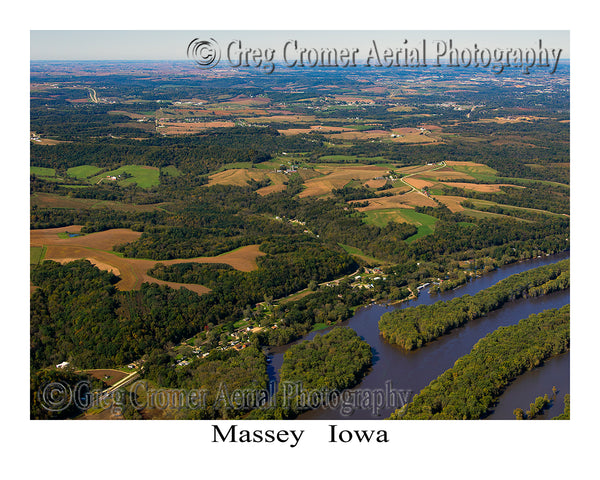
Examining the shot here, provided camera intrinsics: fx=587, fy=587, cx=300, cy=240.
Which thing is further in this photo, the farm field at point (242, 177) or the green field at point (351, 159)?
the green field at point (351, 159)

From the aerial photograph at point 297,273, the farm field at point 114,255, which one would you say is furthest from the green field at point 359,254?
the farm field at point 114,255

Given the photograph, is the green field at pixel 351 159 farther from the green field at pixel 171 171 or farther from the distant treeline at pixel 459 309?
the distant treeline at pixel 459 309

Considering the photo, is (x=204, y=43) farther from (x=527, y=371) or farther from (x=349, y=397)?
(x=527, y=371)

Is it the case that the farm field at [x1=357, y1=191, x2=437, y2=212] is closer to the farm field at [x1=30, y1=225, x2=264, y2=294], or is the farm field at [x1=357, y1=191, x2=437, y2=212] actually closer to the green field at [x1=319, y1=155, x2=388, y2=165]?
the farm field at [x1=30, y1=225, x2=264, y2=294]

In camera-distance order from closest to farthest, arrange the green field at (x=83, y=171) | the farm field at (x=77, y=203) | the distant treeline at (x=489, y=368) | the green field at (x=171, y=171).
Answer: the distant treeline at (x=489, y=368) → the farm field at (x=77, y=203) → the green field at (x=83, y=171) → the green field at (x=171, y=171)

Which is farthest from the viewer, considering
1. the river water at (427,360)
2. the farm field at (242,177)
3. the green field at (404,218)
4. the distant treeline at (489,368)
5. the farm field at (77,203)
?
the farm field at (242,177)

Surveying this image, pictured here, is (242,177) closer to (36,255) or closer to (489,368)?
(36,255)

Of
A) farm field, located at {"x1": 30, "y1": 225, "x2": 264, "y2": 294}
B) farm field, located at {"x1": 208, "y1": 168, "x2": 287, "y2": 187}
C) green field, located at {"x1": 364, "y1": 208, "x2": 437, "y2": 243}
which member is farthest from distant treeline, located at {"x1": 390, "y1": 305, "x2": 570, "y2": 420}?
farm field, located at {"x1": 208, "y1": 168, "x2": 287, "y2": 187}
